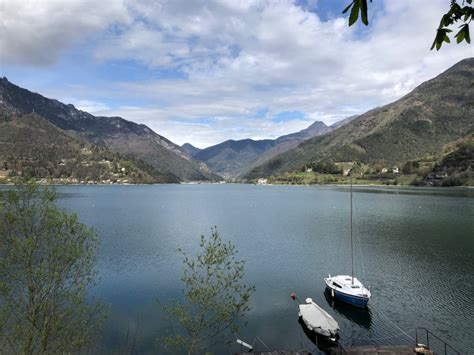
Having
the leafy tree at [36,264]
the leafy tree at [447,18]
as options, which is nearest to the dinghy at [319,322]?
the leafy tree at [36,264]

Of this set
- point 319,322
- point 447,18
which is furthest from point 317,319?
point 447,18

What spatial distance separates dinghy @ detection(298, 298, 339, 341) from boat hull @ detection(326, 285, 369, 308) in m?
7.49

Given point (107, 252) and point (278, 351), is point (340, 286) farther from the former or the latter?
point (107, 252)

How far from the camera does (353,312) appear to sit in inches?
1661

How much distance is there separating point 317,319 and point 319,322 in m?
0.57

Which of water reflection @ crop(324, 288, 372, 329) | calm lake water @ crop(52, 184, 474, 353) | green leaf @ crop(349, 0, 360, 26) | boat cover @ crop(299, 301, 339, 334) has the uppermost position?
green leaf @ crop(349, 0, 360, 26)

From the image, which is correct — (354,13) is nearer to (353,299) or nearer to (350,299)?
(353,299)

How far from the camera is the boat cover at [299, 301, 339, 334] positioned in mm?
34469

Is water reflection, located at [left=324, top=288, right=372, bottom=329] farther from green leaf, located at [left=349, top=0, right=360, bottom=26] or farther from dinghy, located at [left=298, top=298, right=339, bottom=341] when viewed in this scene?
green leaf, located at [left=349, top=0, right=360, bottom=26]

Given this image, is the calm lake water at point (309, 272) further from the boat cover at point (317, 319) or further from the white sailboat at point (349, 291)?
the boat cover at point (317, 319)

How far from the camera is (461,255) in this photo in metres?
66.8

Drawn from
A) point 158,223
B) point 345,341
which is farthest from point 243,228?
point 345,341

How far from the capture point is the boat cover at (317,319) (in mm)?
34469

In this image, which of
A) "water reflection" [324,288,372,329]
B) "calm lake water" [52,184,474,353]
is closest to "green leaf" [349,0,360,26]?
"calm lake water" [52,184,474,353]
